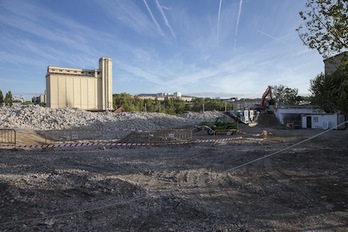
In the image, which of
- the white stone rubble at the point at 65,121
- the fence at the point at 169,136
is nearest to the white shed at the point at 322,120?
the white stone rubble at the point at 65,121

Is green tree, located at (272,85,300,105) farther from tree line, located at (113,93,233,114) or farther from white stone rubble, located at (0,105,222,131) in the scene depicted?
white stone rubble, located at (0,105,222,131)

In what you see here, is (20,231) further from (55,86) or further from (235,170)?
(55,86)

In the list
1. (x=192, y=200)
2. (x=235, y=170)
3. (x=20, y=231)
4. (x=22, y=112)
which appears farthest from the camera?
(x=22, y=112)

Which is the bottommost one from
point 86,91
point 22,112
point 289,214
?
point 289,214

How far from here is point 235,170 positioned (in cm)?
1139

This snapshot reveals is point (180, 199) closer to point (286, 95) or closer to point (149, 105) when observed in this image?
point (286, 95)

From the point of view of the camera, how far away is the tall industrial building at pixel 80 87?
70.3 m

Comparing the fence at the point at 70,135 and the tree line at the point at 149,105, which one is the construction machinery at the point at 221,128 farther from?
the tree line at the point at 149,105

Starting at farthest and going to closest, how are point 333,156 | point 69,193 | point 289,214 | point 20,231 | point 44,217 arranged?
1. point 333,156
2. point 69,193
3. point 289,214
4. point 44,217
5. point 20,231

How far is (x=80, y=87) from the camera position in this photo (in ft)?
241

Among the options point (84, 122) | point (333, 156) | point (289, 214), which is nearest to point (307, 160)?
point (333, 156)

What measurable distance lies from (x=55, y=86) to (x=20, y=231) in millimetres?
70457

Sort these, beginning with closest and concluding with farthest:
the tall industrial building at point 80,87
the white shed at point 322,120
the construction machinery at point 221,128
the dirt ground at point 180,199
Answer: the dirt ground at point 180,199 → the construction machinery at point 221,128 → the white shed at point 322,120 → the tall industrial building at point 80,87

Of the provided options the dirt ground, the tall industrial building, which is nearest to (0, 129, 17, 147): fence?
the dirt ground
